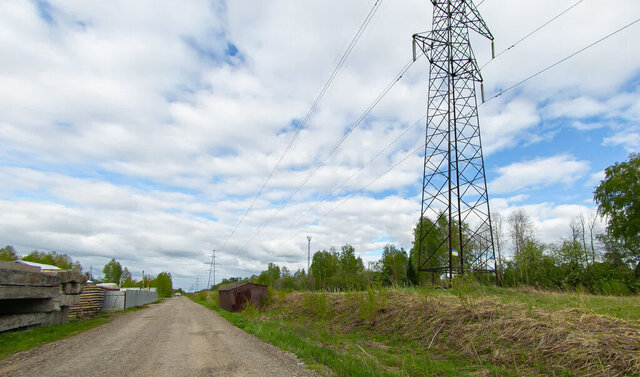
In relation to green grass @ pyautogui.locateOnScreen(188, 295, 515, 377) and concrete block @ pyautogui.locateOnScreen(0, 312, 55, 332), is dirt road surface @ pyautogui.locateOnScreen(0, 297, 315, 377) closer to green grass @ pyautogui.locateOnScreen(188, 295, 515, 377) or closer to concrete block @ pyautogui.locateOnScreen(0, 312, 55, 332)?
green grass @ pyautogui.locateOnScreen(188, 295, 515, 377)

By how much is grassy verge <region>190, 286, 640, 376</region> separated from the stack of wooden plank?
14.3 metres

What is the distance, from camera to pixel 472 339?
8250mm

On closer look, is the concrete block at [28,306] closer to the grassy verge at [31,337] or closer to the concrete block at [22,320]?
the concrete block at [22,320]

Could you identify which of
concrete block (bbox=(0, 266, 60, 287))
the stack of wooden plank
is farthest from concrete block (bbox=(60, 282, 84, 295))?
the stack of wooden plank

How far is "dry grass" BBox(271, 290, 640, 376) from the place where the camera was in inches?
237

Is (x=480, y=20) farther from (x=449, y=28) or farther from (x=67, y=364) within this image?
(x=67, y=364)

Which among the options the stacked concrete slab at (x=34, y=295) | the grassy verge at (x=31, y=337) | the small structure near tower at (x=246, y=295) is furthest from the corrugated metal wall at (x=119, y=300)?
the grassy verge at (x=31, y=337)

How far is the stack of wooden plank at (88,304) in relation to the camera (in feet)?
66.5

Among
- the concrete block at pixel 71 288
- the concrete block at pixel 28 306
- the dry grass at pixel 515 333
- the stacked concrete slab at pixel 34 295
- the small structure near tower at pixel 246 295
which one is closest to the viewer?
the dry grass at pixel 515 333

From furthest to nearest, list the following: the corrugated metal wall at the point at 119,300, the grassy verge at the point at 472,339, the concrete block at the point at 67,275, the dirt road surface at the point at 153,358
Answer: the corrugated metal wall at the point at 119,300 → the concrete block at the point at 67,275 → the dirt road surface at the point at 153,358 → the grassy verge at the point at 472,339

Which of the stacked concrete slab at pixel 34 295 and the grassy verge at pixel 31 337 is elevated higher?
the stacked concrete slab at pixel 34 295

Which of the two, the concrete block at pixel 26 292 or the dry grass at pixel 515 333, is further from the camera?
the concrete block at pixel 26 292

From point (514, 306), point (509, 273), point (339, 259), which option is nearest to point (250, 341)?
point (514, 306)

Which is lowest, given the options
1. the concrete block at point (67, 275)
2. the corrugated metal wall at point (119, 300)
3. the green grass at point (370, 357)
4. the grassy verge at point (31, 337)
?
the corrugated metal wall at point (119, 300)
